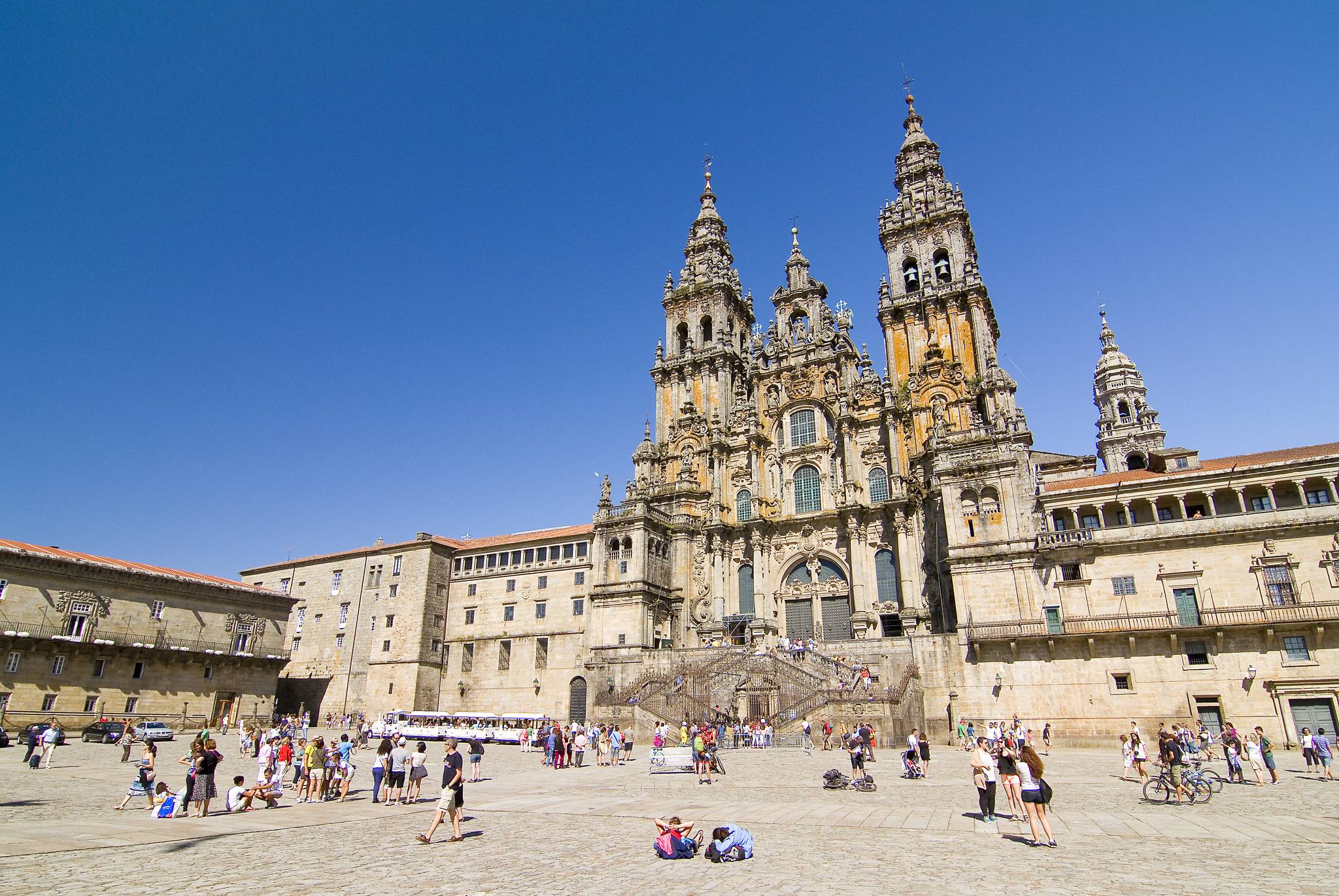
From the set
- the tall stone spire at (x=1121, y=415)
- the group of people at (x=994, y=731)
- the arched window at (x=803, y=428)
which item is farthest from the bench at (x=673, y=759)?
the tall stone spire at (x=1121, y=415)

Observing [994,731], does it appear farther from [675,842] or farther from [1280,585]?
[675,842]

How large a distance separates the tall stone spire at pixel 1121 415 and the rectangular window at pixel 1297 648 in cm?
3592

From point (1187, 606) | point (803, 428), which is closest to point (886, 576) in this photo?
point (803, 428)

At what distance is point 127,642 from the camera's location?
145ft

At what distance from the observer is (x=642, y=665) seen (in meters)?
44.6

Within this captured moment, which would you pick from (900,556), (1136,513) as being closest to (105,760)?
(900,556)

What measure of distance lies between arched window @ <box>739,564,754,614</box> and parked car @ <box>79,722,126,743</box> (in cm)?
3486

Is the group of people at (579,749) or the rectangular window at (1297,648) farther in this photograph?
the rectangular window at (1297,648)

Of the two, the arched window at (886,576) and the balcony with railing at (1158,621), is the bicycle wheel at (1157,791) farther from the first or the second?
the arched window at (886,576)

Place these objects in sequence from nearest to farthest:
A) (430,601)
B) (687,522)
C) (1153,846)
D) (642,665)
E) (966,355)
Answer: (1153,846)
(642,665)
(966,355)
(687,522)
(430,601)

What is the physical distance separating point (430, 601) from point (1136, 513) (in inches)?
1791

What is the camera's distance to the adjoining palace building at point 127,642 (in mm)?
40281

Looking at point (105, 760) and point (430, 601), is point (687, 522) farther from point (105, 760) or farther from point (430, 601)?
point (105, 760)

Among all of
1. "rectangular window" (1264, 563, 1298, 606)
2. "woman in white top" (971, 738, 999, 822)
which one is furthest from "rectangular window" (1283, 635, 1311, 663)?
"woman in white top" (971, 738, 999, 822)
